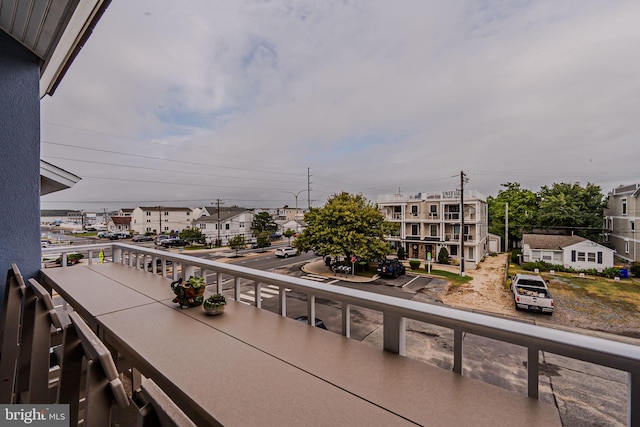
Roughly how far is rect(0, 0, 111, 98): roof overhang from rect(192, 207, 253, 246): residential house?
1731 cm

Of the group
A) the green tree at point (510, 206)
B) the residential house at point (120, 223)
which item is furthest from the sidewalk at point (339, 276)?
the residential house at point (120, 223)

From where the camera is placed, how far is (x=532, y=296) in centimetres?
346

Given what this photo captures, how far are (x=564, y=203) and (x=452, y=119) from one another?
396cm

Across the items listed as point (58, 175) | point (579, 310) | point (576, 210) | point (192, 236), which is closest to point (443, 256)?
point (576, 210)

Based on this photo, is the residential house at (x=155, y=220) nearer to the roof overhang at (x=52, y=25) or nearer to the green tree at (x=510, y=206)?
the green tree at (x=510, y=206)

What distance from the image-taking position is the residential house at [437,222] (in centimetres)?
1145

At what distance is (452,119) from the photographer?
590 centimetres

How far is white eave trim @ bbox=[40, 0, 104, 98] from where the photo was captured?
135cm

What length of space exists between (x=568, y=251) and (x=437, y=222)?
7.27m

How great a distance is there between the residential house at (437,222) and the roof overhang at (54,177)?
1152 centimetres

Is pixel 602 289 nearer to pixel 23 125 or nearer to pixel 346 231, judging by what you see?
pixel 23 125

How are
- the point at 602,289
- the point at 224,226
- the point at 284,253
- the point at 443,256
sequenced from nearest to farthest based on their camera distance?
the point at 602,289 < the point at 443,256 < the point at 284,253 < the point at 224,226

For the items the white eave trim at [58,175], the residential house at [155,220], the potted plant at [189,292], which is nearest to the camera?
the potted plant at [189,292]

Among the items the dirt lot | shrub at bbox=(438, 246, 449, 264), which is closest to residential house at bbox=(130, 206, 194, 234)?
shrub at bbox=(438, 246, 449, 264)
